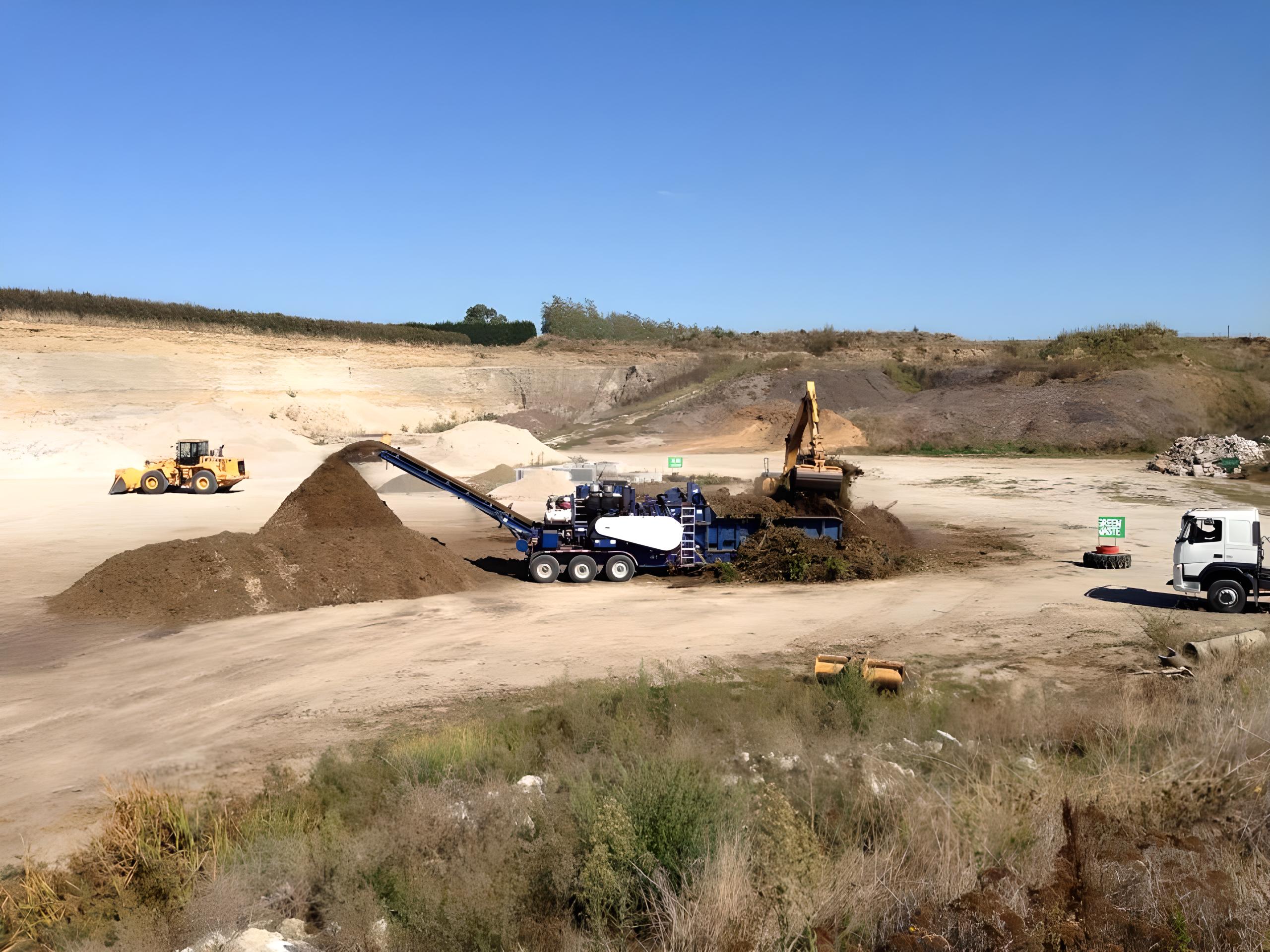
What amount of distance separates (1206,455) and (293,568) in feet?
117

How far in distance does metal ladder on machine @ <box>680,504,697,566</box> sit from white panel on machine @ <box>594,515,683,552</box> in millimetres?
154

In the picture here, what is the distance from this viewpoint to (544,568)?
19.7m

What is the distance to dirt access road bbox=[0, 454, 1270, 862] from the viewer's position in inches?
405

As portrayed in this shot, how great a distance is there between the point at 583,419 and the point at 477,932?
63.0m

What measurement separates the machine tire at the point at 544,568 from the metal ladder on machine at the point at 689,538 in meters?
2.60

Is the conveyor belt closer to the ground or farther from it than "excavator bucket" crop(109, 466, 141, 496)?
farther from it

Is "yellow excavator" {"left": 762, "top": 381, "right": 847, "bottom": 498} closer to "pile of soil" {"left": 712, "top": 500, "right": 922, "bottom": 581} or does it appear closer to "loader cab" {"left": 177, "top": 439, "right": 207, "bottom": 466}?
"pile of soil" {"left": 712, "top": 500, "right": 922, "bottom": 581}

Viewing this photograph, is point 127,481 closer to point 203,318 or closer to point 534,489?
point 534,489

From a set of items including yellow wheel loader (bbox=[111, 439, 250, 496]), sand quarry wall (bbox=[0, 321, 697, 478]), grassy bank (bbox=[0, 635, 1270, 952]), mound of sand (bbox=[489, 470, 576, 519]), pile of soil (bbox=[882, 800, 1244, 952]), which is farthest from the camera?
sand quarry wall (bbox=[0, 321, 697, 478])

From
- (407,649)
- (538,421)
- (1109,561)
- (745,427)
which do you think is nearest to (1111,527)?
(1109,561)

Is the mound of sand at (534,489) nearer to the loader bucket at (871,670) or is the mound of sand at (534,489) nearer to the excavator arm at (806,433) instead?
the excavator arm at (806,433)

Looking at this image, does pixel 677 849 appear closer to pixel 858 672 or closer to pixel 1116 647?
pixel 858 672

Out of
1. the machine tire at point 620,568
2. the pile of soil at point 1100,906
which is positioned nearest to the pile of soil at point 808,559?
the machine tire at point 620,568

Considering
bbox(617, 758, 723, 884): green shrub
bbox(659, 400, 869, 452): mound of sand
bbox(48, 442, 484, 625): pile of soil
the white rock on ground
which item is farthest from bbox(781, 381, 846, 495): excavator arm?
bbox(659, 400, 869, 452): mound of sand
